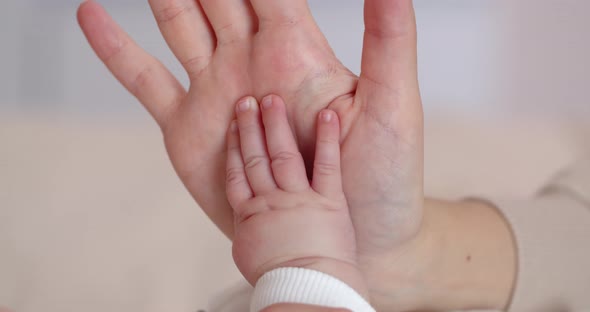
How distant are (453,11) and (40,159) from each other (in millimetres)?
999

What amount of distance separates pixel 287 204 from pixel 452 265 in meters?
0.24

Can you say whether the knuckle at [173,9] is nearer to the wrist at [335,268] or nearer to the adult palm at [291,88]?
the adult palm at [291,88]

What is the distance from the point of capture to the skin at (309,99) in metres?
0.58

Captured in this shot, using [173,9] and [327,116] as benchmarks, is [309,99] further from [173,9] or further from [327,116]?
[173,9]

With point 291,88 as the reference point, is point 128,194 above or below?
below

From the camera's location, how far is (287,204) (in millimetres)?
578

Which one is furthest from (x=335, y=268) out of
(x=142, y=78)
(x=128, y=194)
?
(x=128, y=194)

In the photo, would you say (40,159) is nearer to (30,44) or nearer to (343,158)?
(343,158)

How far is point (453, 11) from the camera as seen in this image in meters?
1.64

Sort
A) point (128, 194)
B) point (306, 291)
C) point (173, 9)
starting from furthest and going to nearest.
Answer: point (128, 194) → point (173, 9) → point (306, 291)

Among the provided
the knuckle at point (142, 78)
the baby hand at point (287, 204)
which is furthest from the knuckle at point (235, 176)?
the knuckle at point (142, 78)

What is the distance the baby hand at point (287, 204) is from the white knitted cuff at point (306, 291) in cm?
2

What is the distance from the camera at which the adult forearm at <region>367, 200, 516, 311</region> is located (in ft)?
2.26

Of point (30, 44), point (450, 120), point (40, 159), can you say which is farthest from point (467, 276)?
point (30, 44)
